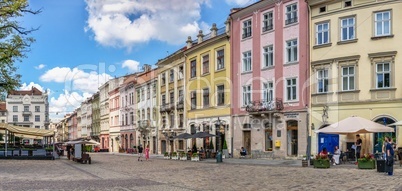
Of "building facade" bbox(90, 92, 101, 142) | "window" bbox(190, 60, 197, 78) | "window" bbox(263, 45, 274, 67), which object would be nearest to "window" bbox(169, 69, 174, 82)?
"window" bbox(190, 60, 197, 78)

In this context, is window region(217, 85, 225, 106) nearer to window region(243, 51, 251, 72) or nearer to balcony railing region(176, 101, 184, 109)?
window region(243, 51, 251, 72)

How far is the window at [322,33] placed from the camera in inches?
1287

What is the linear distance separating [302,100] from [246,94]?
6984mm

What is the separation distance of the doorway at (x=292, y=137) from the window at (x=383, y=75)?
7557mm

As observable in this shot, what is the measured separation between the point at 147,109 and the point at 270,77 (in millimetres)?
30104

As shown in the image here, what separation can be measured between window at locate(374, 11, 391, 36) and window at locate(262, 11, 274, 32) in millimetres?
9420

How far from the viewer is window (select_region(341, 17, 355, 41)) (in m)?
31.1

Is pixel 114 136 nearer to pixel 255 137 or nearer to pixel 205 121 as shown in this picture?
pixel 205 121

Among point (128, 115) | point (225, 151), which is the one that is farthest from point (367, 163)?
point (128, 115)

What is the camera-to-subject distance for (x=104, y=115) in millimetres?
90875

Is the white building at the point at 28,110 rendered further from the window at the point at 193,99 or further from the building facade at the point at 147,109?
the window at the point at 193,99

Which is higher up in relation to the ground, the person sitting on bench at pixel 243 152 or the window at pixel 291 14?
the window at pixel 291 14

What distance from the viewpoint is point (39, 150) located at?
43750 millimetres

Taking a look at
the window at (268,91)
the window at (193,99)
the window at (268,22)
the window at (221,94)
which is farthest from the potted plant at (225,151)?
the window at (268,22)
